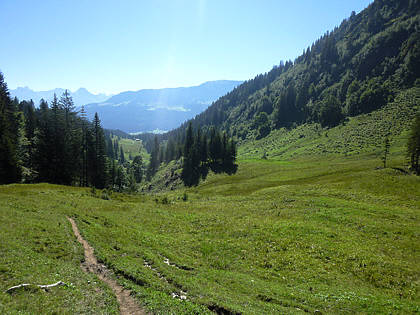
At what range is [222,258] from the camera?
20.0 meters

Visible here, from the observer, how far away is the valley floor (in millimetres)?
11273

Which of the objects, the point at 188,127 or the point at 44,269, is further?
the point at 188,127

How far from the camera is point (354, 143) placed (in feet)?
375

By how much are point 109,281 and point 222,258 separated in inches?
405

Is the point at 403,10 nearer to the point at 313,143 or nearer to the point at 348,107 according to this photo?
the point at 348,107

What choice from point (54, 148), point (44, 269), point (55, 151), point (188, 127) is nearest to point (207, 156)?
point (188, 127)

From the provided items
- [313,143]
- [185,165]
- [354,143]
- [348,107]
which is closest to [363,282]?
[185,165]

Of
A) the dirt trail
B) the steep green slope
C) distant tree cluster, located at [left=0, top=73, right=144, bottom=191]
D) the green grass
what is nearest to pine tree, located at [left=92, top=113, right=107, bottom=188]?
distant tree cluster, located at [left=0, top=73, right=144, bottom=191]

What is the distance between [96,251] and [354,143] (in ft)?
428

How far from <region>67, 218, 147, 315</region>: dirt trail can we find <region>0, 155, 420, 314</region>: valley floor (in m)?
0.38

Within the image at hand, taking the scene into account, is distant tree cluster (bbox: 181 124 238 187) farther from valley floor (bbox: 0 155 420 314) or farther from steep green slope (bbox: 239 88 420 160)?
valley floor (bbox: 0 155 420 314)

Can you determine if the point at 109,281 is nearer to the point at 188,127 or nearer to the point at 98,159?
the point at 98,159

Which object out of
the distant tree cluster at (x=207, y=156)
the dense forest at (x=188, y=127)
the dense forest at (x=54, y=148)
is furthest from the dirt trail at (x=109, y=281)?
the distant tree cluster at (x=207, y=156)

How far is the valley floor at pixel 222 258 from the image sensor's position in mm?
11273
